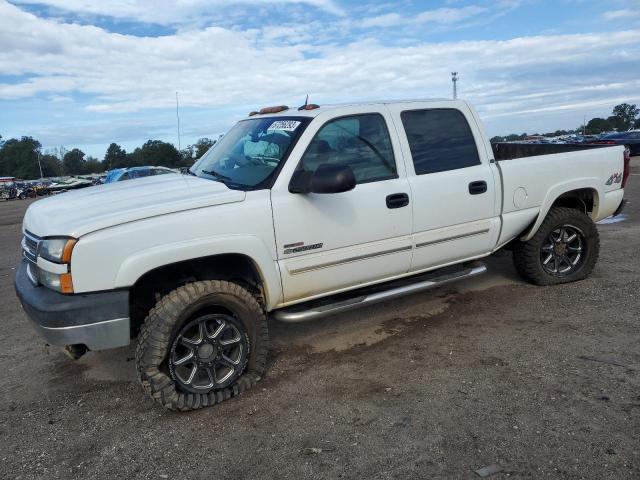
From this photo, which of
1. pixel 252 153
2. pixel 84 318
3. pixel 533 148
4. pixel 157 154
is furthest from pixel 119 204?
pixel 157 154

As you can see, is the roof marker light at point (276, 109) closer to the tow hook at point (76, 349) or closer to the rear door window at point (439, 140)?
the rear door window at point (439, 140)

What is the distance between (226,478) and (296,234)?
163cm

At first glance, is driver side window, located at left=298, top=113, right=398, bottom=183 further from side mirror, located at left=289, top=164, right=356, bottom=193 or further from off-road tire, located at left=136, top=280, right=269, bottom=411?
off-road tire, located at left=136, top=280, right=269, bottom=411

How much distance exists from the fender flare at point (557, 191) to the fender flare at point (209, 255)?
2.77m

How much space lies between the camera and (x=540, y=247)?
5293 mm

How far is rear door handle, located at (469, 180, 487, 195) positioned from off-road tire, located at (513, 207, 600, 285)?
3.32 ft

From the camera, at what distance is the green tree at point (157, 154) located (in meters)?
66.6

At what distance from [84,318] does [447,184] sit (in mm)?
2914

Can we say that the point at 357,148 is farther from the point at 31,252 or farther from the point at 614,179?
the point at 614,179

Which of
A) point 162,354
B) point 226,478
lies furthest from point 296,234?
Result: point 226,478

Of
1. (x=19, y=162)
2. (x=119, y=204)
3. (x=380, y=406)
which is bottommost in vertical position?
(x=380, y=406)

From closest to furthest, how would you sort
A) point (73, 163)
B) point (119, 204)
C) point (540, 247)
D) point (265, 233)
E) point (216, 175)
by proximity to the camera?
1. point (119, 204)
2. point (265, 233)
3. point (216, 175)
4. point (540, 247)
5. point (73, 163)

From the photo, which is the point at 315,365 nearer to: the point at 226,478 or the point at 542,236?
the point at 226,478

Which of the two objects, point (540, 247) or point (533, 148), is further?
point (533, 148)
